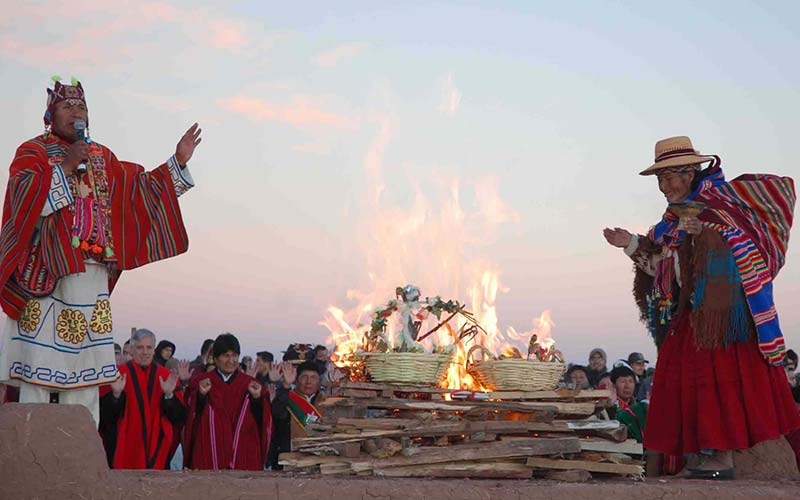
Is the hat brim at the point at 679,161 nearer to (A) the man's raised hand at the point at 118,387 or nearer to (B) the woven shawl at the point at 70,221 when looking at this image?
(B) the woven shawl at the point at 70,221

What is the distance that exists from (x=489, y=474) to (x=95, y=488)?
8.15ft

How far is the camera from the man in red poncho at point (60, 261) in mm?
7066

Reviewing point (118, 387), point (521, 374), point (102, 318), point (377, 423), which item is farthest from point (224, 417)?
point (521, 374)

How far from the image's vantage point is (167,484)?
6.03 m

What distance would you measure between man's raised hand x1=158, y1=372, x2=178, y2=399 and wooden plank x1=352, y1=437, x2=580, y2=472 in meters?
4.18

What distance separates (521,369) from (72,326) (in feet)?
10.4

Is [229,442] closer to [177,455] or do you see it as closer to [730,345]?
[177,455]

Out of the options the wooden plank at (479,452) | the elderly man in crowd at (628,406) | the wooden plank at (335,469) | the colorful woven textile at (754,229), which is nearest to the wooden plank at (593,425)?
the wooden plank at (479,452)

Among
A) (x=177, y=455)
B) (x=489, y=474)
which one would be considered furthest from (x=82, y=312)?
(x=177, y=455)

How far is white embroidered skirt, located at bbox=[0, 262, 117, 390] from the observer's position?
7012 mm

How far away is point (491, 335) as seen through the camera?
7.51 m

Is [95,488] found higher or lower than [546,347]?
lower

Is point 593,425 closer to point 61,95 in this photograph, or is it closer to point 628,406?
point 628,406

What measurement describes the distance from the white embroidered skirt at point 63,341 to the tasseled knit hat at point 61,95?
1.26 meters
